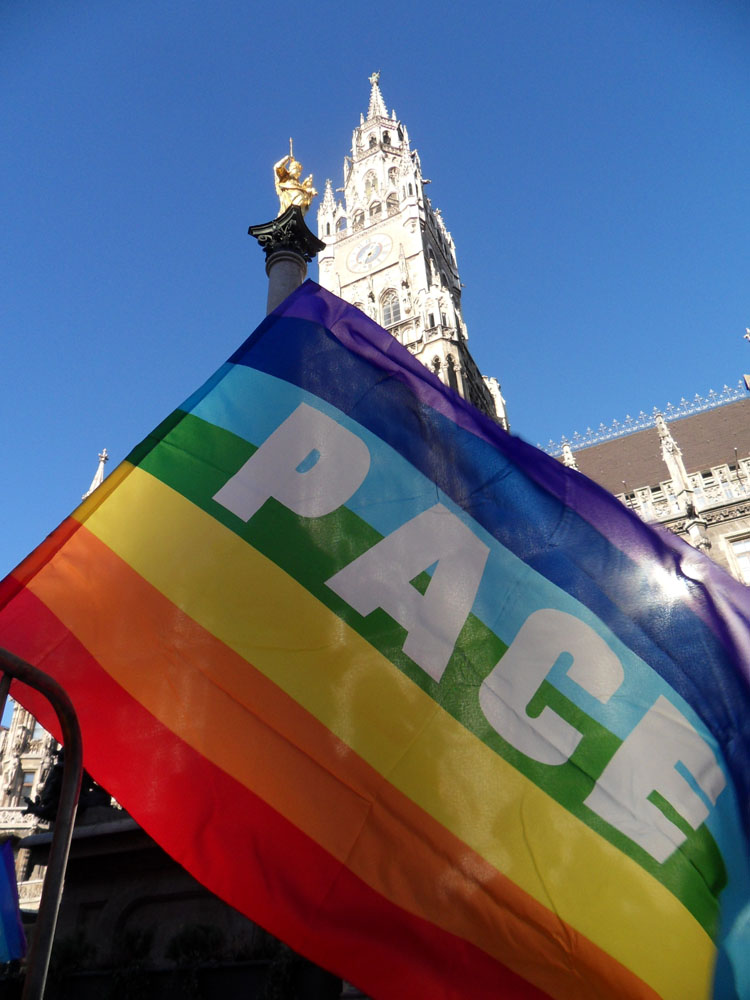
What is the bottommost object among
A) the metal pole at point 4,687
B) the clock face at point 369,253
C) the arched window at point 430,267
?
the metal pole at point 4,687

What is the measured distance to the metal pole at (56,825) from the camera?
2545 millimetres

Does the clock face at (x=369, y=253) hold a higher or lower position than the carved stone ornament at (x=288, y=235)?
higher

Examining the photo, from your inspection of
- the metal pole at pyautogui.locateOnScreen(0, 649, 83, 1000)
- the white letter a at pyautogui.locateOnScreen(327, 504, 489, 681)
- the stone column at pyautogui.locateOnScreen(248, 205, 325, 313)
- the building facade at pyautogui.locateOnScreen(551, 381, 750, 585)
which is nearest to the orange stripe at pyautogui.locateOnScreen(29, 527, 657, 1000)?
the white letter a at pyautogui.locateOnScreen(327, 504, 489, 681)

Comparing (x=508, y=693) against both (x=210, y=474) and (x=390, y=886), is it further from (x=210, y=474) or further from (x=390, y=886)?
(x=210, y=474)

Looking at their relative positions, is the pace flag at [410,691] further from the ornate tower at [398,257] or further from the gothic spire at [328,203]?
the gothic spire at [328,203]

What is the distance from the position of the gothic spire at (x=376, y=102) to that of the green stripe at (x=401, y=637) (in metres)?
66.7

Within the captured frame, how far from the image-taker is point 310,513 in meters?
5.12

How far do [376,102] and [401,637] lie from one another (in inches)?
2868

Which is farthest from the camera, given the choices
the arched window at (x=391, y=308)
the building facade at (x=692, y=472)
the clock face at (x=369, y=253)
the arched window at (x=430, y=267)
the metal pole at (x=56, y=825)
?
the clock face at (x=369, y=253)

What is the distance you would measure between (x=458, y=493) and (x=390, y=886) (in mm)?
2866

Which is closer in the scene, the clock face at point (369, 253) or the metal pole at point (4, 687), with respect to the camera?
the metal pole at point (4, 687)

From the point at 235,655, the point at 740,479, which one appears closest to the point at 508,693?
the point at 235,655

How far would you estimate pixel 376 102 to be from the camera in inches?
2559

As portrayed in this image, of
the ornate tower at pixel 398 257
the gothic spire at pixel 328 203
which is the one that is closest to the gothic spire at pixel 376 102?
the ornate tower at pixel 398 257
